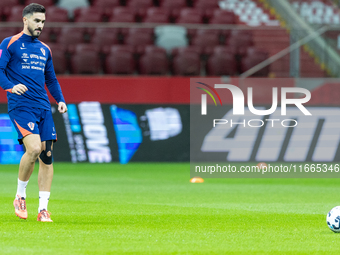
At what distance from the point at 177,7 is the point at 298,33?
15.4 ft

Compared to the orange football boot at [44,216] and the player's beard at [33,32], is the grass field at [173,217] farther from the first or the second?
the player's beard at [33,32]

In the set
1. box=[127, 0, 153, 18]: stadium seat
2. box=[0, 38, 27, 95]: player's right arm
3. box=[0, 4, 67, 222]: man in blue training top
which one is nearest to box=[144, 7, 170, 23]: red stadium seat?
box=[127, 0, 153, 18]: stadium seat

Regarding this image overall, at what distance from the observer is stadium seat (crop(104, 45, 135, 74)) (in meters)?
15.2

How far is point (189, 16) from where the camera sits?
1752cm

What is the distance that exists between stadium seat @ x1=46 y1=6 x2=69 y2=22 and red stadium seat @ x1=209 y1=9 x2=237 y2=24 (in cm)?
414

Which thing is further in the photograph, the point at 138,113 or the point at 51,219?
the point at 138,113

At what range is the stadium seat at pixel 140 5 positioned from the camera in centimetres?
1786

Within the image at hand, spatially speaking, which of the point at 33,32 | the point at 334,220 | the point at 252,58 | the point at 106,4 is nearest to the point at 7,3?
the point at 106,4

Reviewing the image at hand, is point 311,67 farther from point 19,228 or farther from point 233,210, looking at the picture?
point 19,228

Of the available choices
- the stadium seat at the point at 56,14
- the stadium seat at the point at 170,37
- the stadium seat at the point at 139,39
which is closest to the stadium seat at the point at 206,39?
the stadium seat at the point at 170,37

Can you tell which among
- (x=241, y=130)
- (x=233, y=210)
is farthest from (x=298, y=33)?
(x=233, y=210)

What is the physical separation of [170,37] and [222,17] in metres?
2.88

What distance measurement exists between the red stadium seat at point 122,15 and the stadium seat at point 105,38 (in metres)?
1.77

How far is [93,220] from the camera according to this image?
6.19m
